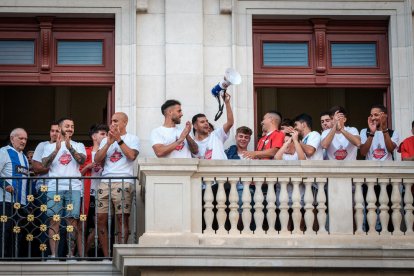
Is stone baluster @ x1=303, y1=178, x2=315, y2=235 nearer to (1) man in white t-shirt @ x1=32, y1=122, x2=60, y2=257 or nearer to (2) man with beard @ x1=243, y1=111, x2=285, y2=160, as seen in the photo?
(2) man with beard @ x1=243, y1=111, x2=285, y2=160

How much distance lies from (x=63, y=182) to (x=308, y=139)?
3.53 meters

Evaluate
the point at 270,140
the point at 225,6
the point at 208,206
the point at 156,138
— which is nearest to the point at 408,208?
the point at 270,140

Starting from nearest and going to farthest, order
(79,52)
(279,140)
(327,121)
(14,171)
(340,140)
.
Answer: (279,140) → (14,171) → (340,140) → (327,121) → (79,52)

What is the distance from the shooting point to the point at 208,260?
1847cm

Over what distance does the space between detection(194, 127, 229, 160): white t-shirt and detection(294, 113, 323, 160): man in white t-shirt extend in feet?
3.53

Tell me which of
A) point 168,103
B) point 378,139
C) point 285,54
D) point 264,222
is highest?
point 285,54

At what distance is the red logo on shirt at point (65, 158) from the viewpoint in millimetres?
19947

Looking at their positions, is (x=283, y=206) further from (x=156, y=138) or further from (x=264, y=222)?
(x=156, y=138)

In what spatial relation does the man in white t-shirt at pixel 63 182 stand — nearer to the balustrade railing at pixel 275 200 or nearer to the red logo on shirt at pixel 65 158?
the red logo on shirt at pixel 65 158

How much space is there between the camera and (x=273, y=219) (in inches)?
748

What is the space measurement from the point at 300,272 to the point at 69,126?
3991mm

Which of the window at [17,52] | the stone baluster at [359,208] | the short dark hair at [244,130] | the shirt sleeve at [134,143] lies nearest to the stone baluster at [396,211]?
the stone baluster at [359,208]

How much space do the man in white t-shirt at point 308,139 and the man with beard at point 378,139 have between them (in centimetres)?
63

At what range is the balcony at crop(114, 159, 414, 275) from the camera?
18.5 m
